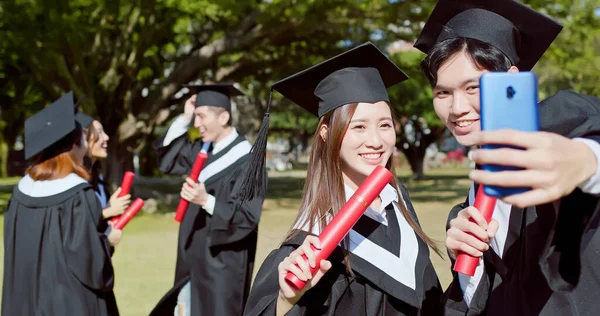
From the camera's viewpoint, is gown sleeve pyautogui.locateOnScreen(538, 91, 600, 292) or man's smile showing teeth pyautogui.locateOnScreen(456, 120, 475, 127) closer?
gown sleeve pyautogui.locateOnScreen(538, 91, 600, 292)

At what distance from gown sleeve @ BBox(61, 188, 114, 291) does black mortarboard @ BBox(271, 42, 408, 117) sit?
6.84 ft

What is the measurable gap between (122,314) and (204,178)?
6.39 ft

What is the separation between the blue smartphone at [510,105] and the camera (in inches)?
44.0

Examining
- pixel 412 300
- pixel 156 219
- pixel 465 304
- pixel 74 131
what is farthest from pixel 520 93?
pixel 156 219

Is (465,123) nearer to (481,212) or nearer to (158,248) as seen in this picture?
(481,212)

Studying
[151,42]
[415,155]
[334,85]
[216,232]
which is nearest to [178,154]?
[216,232]

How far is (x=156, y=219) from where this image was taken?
1384 cm

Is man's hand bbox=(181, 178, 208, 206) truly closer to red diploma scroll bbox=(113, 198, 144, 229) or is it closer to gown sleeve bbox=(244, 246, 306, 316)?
red diploma scroll bbox=(113, 198, 144, 229)

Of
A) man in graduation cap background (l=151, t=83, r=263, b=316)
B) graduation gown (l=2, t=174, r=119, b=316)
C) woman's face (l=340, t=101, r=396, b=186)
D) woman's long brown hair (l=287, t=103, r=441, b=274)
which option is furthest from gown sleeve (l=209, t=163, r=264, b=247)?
woman's face (l=340, t=101, r=396, b=186)

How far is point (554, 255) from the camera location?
134 cm

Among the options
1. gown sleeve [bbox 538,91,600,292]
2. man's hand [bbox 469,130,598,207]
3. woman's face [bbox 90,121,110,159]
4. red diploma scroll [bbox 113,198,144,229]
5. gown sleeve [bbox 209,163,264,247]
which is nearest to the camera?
man's hand [bbox 469,130,598,207]

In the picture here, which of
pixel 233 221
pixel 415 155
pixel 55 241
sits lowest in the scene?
pixel 55 241

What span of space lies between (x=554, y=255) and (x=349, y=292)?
1.08 meters

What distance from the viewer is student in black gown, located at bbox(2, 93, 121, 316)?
161 inches
